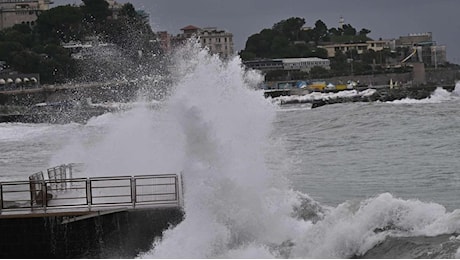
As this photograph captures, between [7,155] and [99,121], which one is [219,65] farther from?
[99,121]

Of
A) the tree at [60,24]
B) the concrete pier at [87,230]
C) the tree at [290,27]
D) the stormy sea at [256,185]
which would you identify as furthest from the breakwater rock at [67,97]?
the tree at [290,27]

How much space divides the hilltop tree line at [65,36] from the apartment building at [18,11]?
730 inches

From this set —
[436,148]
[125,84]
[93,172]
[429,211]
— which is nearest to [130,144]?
[93,172]

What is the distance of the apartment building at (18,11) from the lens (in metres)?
164

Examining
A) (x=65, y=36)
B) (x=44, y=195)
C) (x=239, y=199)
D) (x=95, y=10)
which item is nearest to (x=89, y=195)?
(x=44, y=195)

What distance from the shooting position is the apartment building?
164 metres

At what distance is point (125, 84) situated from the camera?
113m

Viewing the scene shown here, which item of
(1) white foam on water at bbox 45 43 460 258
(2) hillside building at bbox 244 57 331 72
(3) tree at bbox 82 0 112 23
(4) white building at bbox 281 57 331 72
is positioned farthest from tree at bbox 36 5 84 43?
(1) white foam on water at bbox 45 43 460 258

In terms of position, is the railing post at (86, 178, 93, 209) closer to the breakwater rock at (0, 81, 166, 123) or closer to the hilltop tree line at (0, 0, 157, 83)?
the breakwater rock at (0, 81, 166, 123)

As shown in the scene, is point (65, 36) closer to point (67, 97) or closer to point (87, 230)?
point (67, 97)

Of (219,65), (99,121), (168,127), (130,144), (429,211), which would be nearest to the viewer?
(429,211)

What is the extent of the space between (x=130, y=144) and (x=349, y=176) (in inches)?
223

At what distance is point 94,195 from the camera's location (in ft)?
56.8

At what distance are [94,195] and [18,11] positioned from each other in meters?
151
